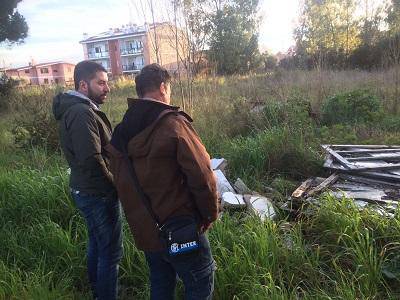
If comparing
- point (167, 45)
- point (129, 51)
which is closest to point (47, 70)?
point (129, 51)

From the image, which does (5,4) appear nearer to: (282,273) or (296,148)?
(296,148)

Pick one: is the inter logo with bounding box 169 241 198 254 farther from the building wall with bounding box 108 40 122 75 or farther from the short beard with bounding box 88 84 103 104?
the building wall with bounding box 108 40 122 75

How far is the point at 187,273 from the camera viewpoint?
86.7 inches

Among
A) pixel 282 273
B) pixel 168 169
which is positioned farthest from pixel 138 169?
pixel 282 273

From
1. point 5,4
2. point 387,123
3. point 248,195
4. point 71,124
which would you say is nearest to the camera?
point 71,124

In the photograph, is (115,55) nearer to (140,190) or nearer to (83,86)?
(83,86)

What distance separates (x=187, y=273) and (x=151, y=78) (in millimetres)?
1183

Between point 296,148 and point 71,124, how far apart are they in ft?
13.6

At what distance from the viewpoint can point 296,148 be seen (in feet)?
19.6

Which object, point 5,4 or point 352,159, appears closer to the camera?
point 352,159

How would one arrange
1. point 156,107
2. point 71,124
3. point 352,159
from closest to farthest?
point 156,107 → point 71,124 → point 352,159

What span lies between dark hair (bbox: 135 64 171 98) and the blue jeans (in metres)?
1.12

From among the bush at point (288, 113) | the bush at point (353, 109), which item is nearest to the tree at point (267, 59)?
the bush at point (353, 109)

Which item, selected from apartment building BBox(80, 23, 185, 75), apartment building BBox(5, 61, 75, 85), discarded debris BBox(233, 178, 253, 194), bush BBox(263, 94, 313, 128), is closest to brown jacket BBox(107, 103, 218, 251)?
discarded debris BBox(233, 178, 253, 194)
